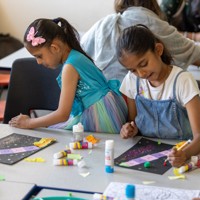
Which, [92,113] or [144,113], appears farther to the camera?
[92,113]

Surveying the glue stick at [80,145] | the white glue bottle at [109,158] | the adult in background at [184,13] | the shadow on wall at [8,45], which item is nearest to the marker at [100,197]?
the white glue bottle at [109,158]

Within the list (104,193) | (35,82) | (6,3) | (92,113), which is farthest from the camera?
(6,3)

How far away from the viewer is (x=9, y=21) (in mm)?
4984

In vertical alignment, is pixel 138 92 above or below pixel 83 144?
above

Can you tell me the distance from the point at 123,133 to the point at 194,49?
98cm

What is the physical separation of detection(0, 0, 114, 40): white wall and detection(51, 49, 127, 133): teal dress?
2630 mm

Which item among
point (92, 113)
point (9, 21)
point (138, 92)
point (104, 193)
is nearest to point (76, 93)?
point (92, 113)

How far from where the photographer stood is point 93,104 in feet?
6.93

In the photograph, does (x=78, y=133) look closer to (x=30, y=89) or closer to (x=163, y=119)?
(x=163, y=119)

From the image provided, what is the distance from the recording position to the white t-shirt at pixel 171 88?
70.8 inches

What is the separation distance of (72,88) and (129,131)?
34cm

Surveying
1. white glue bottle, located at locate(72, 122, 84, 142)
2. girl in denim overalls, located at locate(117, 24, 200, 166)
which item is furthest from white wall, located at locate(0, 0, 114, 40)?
white glue bottle, located at locate(72, 122, 84, 142)

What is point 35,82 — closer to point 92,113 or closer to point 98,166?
point 92,113

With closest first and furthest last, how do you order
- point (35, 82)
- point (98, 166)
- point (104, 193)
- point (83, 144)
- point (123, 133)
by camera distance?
point (104, 193) < point (98, 166) < point (83, 144) < point (123, 133) < point (35, 82)
